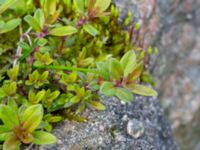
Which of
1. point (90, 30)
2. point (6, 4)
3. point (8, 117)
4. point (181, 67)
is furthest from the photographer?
point (181, 67)

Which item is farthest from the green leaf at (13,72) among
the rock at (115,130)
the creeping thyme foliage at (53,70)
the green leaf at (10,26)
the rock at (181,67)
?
the rock at (181,67)

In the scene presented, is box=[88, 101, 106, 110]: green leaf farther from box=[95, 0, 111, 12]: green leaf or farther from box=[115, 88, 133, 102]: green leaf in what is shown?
box=[95, 0, 111, 12]: green leaf

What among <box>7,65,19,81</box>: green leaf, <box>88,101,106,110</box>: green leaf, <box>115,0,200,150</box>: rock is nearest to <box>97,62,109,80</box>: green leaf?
<box>88,101,106,110</box>: green leaf

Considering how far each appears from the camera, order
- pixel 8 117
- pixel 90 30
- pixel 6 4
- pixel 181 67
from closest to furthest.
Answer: pixel 8 117
pixel 6 4
pixel 90 30
pixel 181 67

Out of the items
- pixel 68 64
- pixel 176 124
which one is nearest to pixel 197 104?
pixel 176 124

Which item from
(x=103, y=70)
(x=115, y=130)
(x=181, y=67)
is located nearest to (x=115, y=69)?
(x=103, y=70)

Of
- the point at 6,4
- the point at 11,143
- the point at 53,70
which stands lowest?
the point at 11,143

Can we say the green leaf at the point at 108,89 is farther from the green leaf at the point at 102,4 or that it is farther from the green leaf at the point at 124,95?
the green leaf at the point at 102,4

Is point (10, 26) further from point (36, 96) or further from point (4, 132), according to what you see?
point (4, 132)

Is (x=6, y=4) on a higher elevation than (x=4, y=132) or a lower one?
higher
